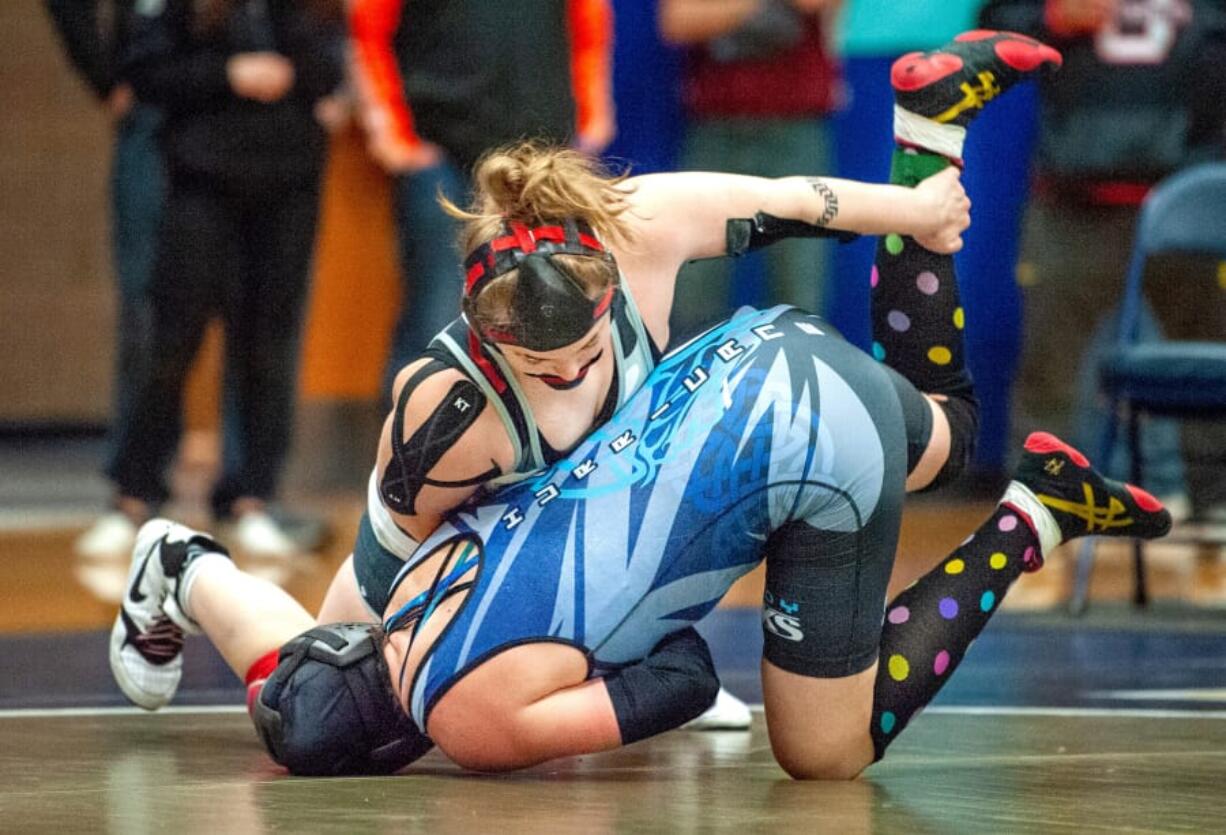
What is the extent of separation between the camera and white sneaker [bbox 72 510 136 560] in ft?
18.9

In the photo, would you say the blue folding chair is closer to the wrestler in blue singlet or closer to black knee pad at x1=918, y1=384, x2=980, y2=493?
black knee pad at x1=918, y1=384, x2=980, y2=493

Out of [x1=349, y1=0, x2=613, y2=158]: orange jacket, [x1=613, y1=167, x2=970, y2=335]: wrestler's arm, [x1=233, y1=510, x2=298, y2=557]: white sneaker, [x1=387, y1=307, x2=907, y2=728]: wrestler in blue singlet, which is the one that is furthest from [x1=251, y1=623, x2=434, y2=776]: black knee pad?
[x1=349, y1=0, x2=613, y2=158]: orange jacket

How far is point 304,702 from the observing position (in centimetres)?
303

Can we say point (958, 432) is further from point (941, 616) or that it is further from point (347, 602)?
point (347, 602)

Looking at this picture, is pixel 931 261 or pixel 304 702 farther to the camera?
pixel 931 261

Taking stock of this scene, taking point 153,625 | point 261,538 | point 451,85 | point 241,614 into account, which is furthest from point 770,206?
point 261,538

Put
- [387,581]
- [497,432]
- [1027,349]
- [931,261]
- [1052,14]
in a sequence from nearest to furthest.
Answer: [497,432], [387,581], [931,261], [1052,14], [1027,349]

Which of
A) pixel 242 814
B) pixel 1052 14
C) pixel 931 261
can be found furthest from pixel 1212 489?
pixel 242 814

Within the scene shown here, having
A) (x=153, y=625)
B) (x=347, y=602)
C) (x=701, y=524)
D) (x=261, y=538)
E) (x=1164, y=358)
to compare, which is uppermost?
(x=701, y=524)

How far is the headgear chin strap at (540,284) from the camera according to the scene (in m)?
2.82

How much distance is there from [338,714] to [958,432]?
1030 mm

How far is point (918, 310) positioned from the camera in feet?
11.4

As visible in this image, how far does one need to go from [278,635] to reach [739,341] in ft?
2.76

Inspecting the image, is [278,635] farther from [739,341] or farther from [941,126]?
→ [941,126]
